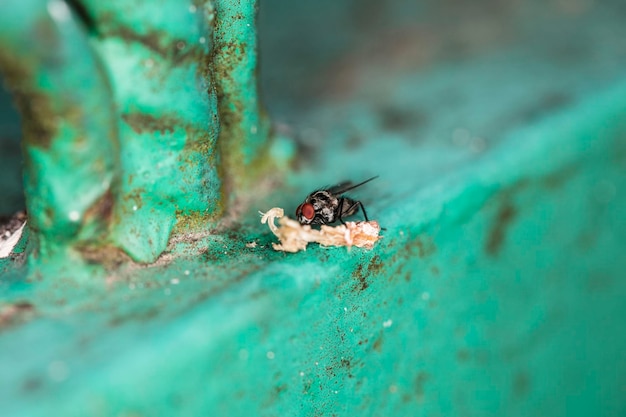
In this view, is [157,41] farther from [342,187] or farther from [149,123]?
[342,187]

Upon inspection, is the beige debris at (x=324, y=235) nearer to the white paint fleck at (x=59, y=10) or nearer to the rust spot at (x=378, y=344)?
the rust spot at (x=378, y=344)

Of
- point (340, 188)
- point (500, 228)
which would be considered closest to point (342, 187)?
point (340, 188)

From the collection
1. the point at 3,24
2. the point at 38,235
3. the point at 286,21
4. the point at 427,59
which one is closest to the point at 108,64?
the point at 3,24

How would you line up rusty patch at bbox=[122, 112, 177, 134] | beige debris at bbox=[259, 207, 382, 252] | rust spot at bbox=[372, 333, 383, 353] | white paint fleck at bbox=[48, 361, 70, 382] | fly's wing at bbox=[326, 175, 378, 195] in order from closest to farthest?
white paint fleck at bbox=[48, 361, 70, 382] < rusty patch at bbox=[122, 112, 177, 134] < beige debris at bbox=[259, 207, 382, 252] < rust spot at bbox=[372, 333, 383, 353] < fly's wing at bbox=[326, 175, 378, 195]

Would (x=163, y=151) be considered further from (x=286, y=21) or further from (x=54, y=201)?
(x=286, y=21)

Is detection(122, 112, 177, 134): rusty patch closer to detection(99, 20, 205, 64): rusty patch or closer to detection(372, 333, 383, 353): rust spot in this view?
detection(99, 20, 205, 64): rusty patch

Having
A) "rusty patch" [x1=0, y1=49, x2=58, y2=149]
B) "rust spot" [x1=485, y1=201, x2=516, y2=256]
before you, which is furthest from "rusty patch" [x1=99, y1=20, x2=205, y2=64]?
"rust spot" [x1=485, y1=201, x2=516, y2=256]
